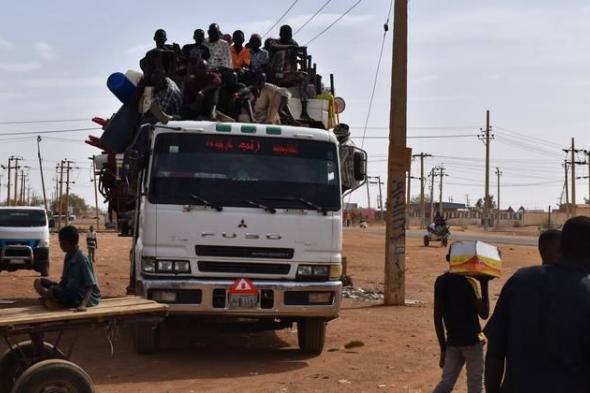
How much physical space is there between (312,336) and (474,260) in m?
4.64

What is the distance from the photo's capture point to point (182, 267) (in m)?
9.83

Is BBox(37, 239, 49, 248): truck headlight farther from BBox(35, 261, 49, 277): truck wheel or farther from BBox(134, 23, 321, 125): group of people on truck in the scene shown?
BBox(134, 23, 321, 125): group of people on truck

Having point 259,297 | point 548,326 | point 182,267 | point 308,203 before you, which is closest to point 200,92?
point 308,203

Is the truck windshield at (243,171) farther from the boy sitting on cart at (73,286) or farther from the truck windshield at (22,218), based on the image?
the truck windshield at (22,218)

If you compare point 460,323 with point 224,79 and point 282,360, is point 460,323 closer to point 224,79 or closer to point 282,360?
point 282,360

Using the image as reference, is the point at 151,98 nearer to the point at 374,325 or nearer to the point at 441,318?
the point at 374,325

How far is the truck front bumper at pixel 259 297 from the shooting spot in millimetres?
9727

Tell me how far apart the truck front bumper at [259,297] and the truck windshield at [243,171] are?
2.99ft

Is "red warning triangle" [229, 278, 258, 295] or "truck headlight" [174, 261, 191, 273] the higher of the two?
"truck headlight" [174, 261, 191, 273]

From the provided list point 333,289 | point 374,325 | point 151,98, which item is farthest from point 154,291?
point 374,325

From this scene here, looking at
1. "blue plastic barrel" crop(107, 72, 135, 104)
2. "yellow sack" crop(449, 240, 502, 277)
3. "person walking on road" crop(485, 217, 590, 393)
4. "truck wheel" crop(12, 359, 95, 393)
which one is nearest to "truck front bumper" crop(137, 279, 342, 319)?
"truck wheel" crop(12, 359, 95, 393)

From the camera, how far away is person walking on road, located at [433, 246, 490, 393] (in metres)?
6.55

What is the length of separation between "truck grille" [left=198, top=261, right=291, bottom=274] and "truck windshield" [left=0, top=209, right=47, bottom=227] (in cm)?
1477

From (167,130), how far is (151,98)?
1.51 metres
